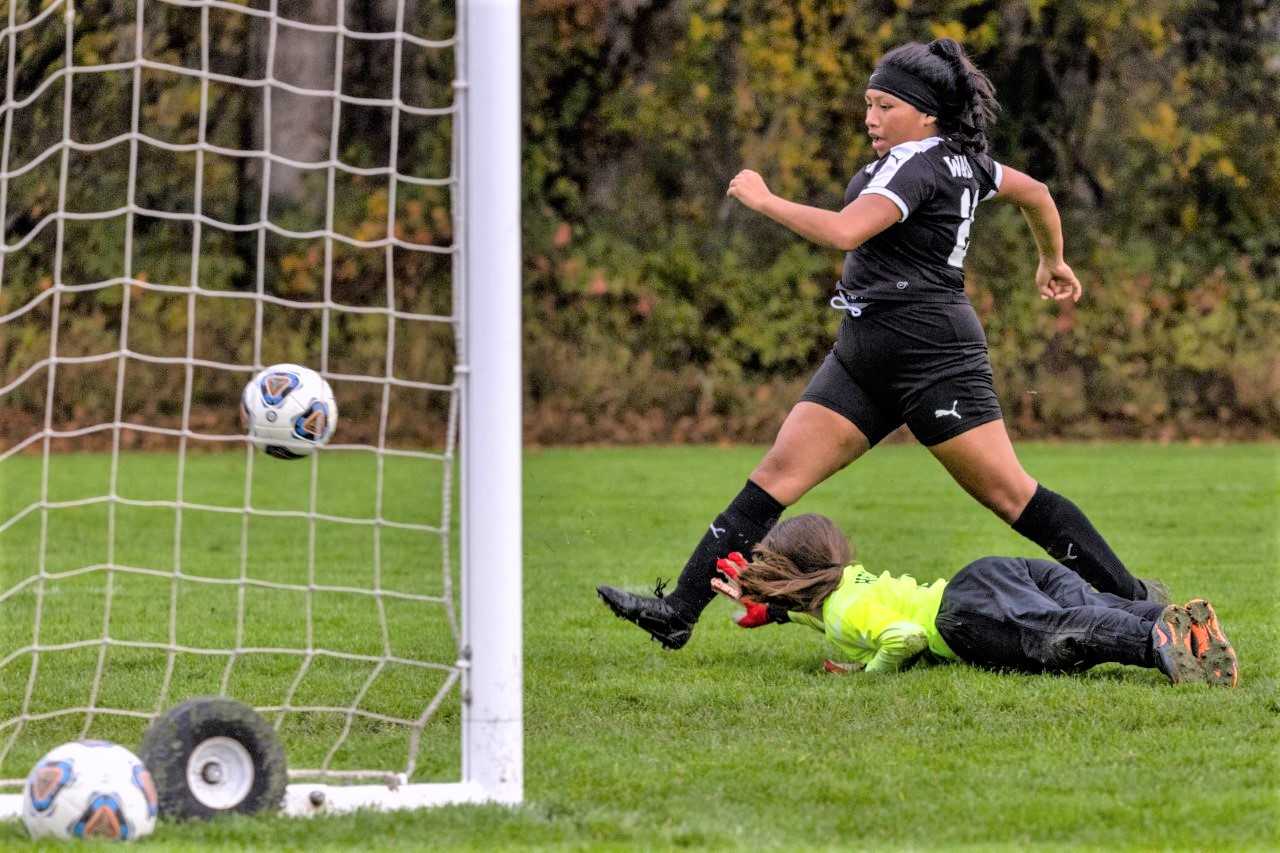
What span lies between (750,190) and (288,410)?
1657 mm

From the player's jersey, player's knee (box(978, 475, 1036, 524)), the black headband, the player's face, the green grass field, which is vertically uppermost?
the black headband

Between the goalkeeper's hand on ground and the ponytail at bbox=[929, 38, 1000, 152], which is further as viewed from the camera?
the goalkeeper's hand on ground

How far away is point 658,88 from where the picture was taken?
693 inches

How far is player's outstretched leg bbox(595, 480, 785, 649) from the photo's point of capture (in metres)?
4.86

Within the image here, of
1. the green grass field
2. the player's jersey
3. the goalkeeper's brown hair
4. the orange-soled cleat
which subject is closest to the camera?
the green grass field

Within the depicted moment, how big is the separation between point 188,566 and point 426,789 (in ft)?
15.8

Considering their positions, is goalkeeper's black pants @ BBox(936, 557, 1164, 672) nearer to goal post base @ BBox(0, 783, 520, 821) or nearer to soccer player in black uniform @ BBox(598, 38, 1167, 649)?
soccer player in black uniform @ BBox(598, 38, 1167, 649)

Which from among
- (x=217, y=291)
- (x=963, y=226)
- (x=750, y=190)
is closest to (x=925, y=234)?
(x=963, y=226)

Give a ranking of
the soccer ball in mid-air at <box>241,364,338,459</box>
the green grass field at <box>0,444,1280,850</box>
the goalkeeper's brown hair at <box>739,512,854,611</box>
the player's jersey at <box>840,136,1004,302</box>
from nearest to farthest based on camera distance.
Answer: the green grass field at <box>0,444,1280,850</box>, the player's jersey at <box>840,136,1004,302</box>, the goalkeeper's brown hair at <box>739,512,854,611</box>, the soccer ball in mid-air at <box>241,364,338,459</box>

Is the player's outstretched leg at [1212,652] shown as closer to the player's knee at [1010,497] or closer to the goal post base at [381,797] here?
the player's knee at [1010,497]

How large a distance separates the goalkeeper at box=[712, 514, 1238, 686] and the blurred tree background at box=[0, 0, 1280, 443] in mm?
10887

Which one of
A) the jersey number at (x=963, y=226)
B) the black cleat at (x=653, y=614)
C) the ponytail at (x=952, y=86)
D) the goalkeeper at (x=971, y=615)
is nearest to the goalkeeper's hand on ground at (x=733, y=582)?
the goalkeeper at (x=971, y=615)

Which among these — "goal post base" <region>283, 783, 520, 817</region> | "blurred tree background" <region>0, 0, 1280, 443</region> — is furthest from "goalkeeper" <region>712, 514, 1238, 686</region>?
"blurred tree background" <region>0, 0, 1280, 443</region>

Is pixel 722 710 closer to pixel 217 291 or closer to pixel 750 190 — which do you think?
pixel 750 190
